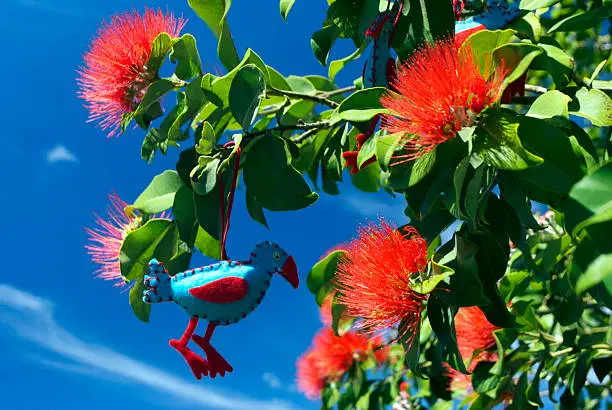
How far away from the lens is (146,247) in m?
1.43

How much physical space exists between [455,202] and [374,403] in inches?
68.7

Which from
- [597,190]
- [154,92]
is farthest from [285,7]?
[597,190]

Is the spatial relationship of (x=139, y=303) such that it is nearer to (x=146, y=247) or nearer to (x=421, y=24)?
(x=146, y=247)

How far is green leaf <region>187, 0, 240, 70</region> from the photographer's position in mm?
1396

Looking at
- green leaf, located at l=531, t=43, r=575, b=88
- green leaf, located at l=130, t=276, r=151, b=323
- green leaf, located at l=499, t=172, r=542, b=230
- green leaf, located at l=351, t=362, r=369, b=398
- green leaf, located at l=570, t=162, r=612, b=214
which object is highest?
green leaf, located at l=351, t=362, r=369, b=398

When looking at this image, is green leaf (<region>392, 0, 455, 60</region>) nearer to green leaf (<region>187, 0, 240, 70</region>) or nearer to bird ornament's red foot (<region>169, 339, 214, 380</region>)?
green leaf (<region>187, 0, 240, 70</region>)

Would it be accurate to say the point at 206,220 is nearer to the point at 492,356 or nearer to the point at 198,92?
the point at 198,92

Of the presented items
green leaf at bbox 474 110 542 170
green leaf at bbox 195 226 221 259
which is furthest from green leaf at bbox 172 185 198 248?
green leaf at bbox 474 110 542 170

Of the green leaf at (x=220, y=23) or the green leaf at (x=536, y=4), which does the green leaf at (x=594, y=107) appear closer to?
the green leaf at (x=536, y=4)

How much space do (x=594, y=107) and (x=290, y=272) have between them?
596mm

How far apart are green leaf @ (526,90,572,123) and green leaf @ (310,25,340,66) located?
24.0 inches

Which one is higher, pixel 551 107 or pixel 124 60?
pixel 124 60

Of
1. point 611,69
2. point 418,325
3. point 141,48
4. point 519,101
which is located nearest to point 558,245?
point 519,101

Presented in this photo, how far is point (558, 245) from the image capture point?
60.9 inches
